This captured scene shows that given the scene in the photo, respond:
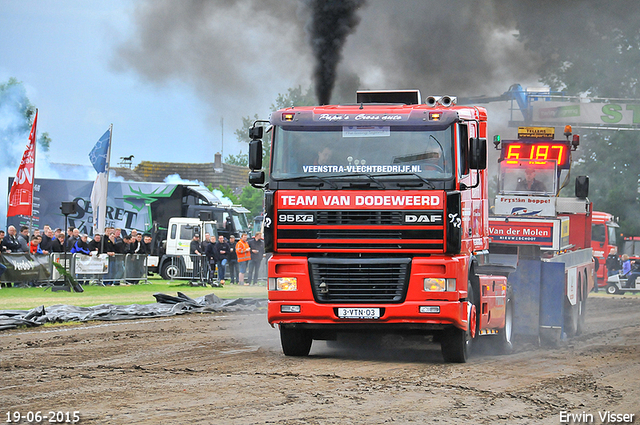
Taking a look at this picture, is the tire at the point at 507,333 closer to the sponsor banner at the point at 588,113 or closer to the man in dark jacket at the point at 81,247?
the man in dark jacket at the point at 81,247

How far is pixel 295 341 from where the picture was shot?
11.3m

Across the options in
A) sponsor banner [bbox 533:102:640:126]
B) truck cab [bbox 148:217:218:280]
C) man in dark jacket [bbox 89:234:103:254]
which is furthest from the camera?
sponsor banner [bbox 533:102:640:126]

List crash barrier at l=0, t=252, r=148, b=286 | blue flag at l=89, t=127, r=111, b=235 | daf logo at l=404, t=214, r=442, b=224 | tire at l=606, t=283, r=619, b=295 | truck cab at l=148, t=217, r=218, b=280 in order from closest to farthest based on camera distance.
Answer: daf logo at l=404, t=214, r=442, b=224, crash barrier at l=0, t=252, r=148, b=286, blue flag at l=89, t=127, r=111, b=235, truck cab at l=148, t=217, r=218, b=280, tire at l=606, t=283, r=619, b=295

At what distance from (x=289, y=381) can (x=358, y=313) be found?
5.69 ft

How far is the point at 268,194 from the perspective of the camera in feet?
34.3

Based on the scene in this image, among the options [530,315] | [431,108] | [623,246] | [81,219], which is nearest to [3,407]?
[431,108]

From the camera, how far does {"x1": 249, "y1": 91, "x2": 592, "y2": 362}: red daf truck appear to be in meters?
10.2

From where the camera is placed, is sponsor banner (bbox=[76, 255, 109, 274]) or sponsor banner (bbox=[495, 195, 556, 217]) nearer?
sponsor banner (bbox=[495, 195, 556, 217])

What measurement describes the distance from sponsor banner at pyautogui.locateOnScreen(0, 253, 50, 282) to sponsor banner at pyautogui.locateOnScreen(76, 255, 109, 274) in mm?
1227

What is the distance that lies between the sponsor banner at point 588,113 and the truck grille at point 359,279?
97.2 ft

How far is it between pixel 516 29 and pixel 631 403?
2028cm

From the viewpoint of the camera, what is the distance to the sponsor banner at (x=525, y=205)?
58.4ft

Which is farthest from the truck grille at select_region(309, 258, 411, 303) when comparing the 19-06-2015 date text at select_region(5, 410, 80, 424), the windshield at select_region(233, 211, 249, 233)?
the windshield at select_region(233, 211, 249, 233)

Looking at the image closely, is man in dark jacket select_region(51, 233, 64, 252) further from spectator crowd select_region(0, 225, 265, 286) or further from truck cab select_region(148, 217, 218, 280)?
truck cab select_region(148, 217, 218, 280)
